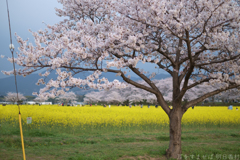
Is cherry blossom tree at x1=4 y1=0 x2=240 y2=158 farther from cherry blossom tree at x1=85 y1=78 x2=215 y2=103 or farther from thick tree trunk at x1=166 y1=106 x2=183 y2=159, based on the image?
cherry blossom tree at x1=85 y1=78 x2=215 y2=103

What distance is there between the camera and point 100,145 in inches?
405

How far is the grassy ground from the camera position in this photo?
Result: 8.23m

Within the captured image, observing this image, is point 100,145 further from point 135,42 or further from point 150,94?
point 150,94

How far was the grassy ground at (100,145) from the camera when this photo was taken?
8230 millimetres

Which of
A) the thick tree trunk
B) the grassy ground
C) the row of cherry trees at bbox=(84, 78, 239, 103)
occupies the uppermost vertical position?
the row of cherry trees at bbox=(84, 78, 239, 103)

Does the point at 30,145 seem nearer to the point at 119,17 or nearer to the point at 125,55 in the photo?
the point at 125,55

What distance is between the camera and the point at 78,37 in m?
7.38

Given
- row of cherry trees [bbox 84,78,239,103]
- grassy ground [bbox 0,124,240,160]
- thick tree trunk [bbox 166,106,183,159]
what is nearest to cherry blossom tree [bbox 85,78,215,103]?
row of cherry trees [bbox 84,78,239,103]

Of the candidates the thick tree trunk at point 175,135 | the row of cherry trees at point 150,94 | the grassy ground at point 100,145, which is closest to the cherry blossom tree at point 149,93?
the row of cherry trees at point 150,94

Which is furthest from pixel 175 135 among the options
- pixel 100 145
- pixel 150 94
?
pixel 150 94

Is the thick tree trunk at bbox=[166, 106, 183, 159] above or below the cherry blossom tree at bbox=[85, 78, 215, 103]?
below

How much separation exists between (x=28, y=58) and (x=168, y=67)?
20.0 feet

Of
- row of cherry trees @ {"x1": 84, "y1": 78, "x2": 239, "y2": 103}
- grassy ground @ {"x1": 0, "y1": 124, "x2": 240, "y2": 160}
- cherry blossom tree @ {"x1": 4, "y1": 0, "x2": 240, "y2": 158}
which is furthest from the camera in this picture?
row of cherry trees @ {"x1": 84, "y1": 78, "x2": 239, "y2": 103}

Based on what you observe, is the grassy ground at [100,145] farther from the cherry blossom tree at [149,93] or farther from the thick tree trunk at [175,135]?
the cherry blossom tree at [149,93]
